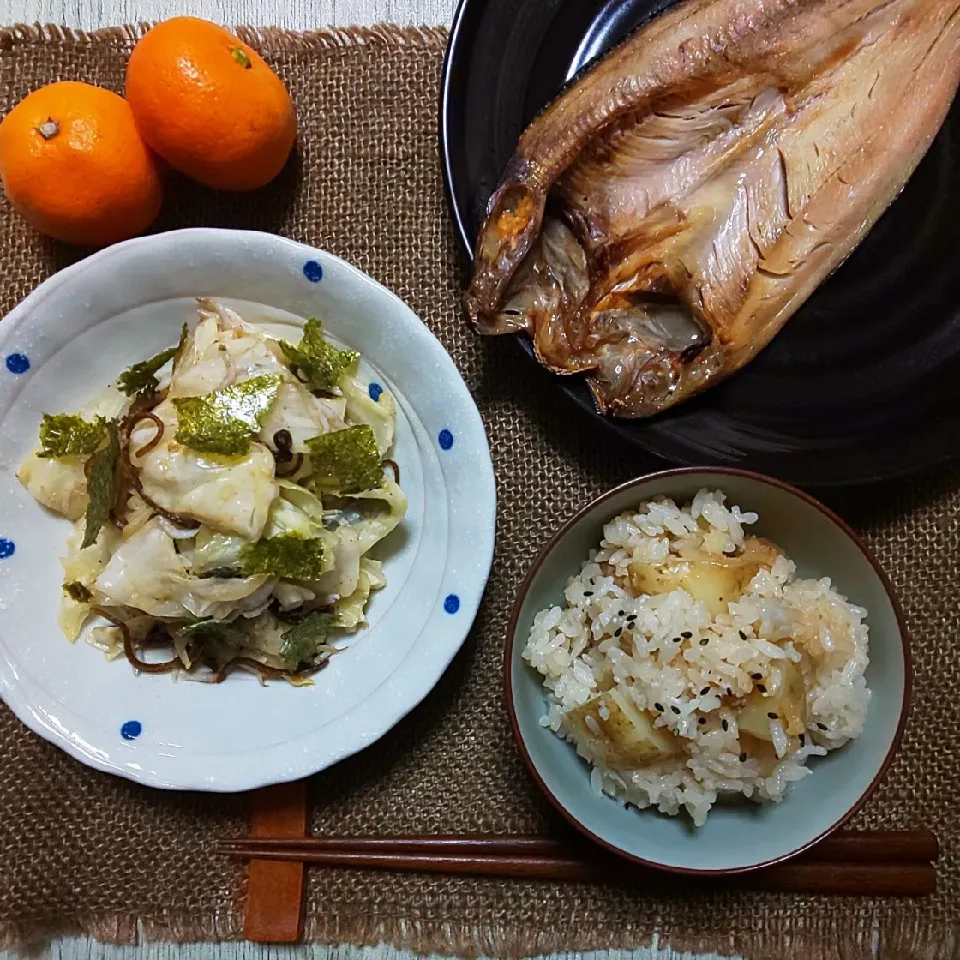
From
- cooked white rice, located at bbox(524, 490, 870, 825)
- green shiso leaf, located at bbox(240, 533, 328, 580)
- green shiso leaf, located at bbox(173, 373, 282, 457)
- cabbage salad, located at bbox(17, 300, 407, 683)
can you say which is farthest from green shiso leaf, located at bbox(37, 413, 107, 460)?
cooked white rice, located at bbox(524, 490, 870, 825)

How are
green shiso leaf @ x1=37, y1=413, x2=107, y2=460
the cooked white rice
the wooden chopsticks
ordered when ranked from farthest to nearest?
the wooden chopsticks, green shiso leaf @ x1=37, y1=413, x2=107, y2=460, the cooked white rice

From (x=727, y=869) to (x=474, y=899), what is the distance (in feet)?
1.59

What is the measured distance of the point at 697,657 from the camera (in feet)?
4.14

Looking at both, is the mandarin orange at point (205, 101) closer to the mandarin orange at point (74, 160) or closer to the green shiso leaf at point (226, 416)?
the mandarin orange at point (74, 160)

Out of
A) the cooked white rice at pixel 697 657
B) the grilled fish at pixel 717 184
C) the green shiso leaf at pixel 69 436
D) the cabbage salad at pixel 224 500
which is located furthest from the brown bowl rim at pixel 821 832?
the green shiso leaf at pixel 69 436

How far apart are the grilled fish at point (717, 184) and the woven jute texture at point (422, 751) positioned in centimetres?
16

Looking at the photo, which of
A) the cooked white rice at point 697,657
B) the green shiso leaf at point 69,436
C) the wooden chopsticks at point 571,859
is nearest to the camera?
the cooked white rice at point 697,657

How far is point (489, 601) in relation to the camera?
1.57 meters

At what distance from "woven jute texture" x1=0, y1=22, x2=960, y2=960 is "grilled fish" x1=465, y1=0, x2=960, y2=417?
162 millimetres

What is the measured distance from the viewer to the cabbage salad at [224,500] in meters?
1.31

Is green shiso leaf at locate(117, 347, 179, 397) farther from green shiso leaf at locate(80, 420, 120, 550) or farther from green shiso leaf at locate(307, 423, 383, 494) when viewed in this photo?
green shiso leaf at locate(307, 423, 383, 494)

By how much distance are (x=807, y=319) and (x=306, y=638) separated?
1030 millimetres

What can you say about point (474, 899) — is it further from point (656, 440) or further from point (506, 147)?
point (506, 147)

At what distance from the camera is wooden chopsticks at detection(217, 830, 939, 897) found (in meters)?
1.53
